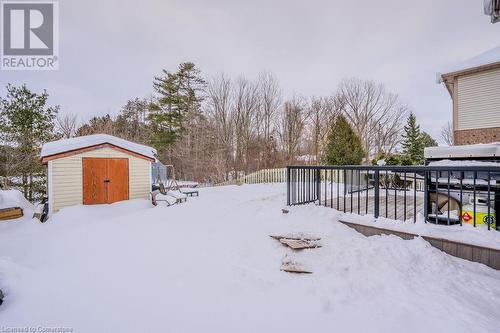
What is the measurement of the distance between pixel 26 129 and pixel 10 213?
5.72 meters

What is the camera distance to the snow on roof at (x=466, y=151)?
4.53 meters

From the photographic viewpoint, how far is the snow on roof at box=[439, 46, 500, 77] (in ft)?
26.7

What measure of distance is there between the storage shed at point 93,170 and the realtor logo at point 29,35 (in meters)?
2.81

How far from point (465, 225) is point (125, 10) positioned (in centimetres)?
1277

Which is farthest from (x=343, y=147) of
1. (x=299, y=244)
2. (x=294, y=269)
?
(x=294, y=269)

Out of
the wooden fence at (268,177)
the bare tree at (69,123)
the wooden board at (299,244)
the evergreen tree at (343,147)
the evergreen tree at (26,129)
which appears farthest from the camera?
the bare tree at (69,123)

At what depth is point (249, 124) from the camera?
2131cm

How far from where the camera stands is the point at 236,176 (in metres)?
18.5

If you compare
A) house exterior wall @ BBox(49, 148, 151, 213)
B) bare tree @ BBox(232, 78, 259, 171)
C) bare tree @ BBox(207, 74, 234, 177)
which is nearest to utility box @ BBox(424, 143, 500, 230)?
house exterior wall @ BBox(49, 148, 151, 213)

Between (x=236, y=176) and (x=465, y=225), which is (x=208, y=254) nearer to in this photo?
(x=465, y=225)

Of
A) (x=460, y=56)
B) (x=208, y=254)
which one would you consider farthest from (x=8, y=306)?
(x=460, y=56)

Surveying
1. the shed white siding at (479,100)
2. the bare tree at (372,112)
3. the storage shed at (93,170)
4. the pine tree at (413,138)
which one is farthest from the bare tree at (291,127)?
the storage shed at (93,170)

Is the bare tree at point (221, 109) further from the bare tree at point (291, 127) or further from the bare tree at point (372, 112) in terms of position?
the bare tree at point (372, 112)

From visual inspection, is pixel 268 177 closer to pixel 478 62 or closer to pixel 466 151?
pixel 466 151
